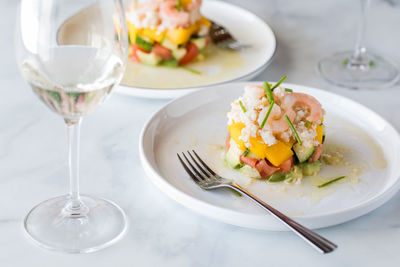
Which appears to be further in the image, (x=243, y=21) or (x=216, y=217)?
(x=243, y=21)

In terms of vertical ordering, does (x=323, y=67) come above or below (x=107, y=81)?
below

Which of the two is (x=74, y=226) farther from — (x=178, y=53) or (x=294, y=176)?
(x=178, y=53)

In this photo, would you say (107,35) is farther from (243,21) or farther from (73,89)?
(243,21)

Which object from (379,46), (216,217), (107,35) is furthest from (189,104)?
(379,46)

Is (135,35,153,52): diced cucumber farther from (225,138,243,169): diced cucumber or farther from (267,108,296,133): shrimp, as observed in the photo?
(267,108,296,133): shrimp

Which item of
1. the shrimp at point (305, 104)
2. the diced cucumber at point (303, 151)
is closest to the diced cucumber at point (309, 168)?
the diced cucumber at point (303, 151)
